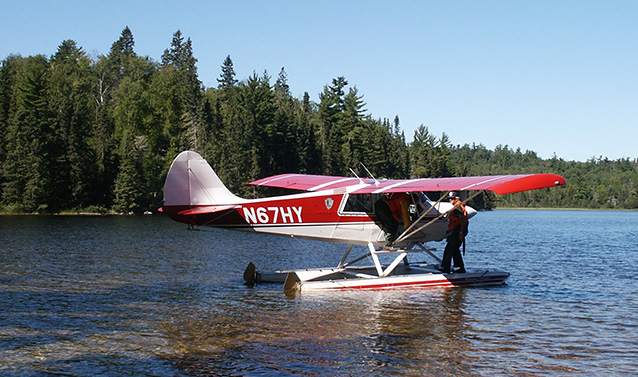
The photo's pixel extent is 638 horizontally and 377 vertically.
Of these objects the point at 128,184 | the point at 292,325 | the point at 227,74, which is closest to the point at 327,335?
the point at 292,325

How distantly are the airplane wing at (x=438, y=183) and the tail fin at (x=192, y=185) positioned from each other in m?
2.59

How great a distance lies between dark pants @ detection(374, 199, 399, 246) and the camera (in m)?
12.8

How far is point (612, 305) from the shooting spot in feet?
38.5

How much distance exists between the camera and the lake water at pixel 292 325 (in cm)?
727

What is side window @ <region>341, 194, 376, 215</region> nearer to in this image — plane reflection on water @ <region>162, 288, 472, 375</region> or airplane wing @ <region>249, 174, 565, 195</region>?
airplane wing @ <region>249, 174, 565, 195</region>

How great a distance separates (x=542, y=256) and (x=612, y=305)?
1101 centimetres

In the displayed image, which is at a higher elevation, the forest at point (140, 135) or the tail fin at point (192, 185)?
the forest at point (140, 135)

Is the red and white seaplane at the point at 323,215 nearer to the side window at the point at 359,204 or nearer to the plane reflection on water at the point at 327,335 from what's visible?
the side window at the point at 359,204

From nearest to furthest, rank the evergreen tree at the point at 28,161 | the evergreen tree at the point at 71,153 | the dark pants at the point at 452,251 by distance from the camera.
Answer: the dark pants at the point at 452,251, the evergreen tree at the point at 28,161, the evergreen tree at the point at 71,153

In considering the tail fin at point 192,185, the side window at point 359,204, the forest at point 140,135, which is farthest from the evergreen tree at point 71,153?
the side window at point 359,204

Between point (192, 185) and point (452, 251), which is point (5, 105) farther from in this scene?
point (452, 251)

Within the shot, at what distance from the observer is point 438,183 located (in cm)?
1132

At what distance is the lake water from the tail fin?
192 cm

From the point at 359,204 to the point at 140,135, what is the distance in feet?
198
